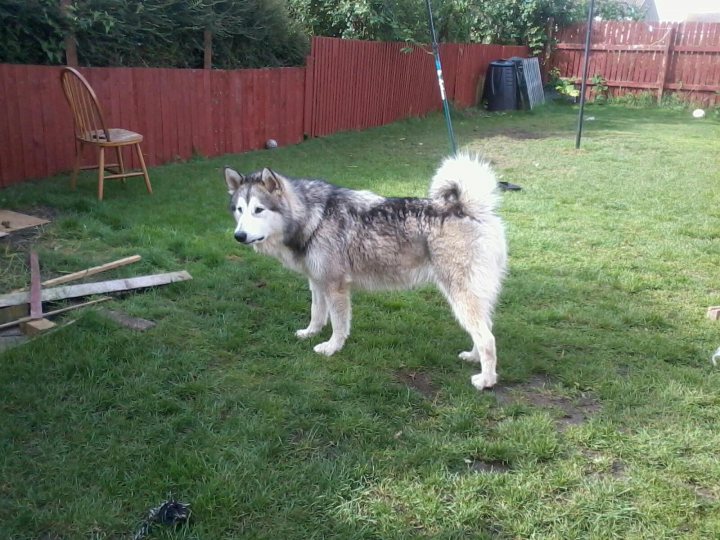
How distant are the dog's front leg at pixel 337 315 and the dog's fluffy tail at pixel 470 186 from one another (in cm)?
79

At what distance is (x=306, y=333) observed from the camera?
3744mm

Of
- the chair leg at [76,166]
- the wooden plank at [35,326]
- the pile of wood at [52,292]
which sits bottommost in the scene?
the wooden plank at [35,326]

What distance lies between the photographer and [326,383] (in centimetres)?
321

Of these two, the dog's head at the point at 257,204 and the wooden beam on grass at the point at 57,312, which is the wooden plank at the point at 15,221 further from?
the dog's head at the point at 257,204

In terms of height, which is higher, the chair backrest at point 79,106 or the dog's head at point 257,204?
the chair backrest at point 79,106

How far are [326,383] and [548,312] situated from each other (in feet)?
5.77

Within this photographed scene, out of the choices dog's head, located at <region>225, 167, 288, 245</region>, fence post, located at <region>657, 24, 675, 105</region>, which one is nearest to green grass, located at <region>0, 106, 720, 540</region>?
dog's head, located at <region>225, 167, 288, 245</region>

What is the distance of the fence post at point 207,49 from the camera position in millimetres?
8648

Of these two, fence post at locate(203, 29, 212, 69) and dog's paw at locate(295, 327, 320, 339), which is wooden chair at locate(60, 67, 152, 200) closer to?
fence post at locate(203, 29, 212, 69)

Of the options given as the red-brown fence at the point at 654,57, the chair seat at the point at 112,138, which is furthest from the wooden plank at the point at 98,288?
the red-brown fence at the point at 654,57

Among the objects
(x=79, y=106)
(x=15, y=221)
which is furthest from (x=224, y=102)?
(x=15, y=221)

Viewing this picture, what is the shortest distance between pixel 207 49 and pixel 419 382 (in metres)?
7.08

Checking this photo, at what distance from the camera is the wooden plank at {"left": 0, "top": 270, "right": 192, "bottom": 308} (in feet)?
12.1

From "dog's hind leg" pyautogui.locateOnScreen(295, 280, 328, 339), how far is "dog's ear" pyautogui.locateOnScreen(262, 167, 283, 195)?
66 cm
